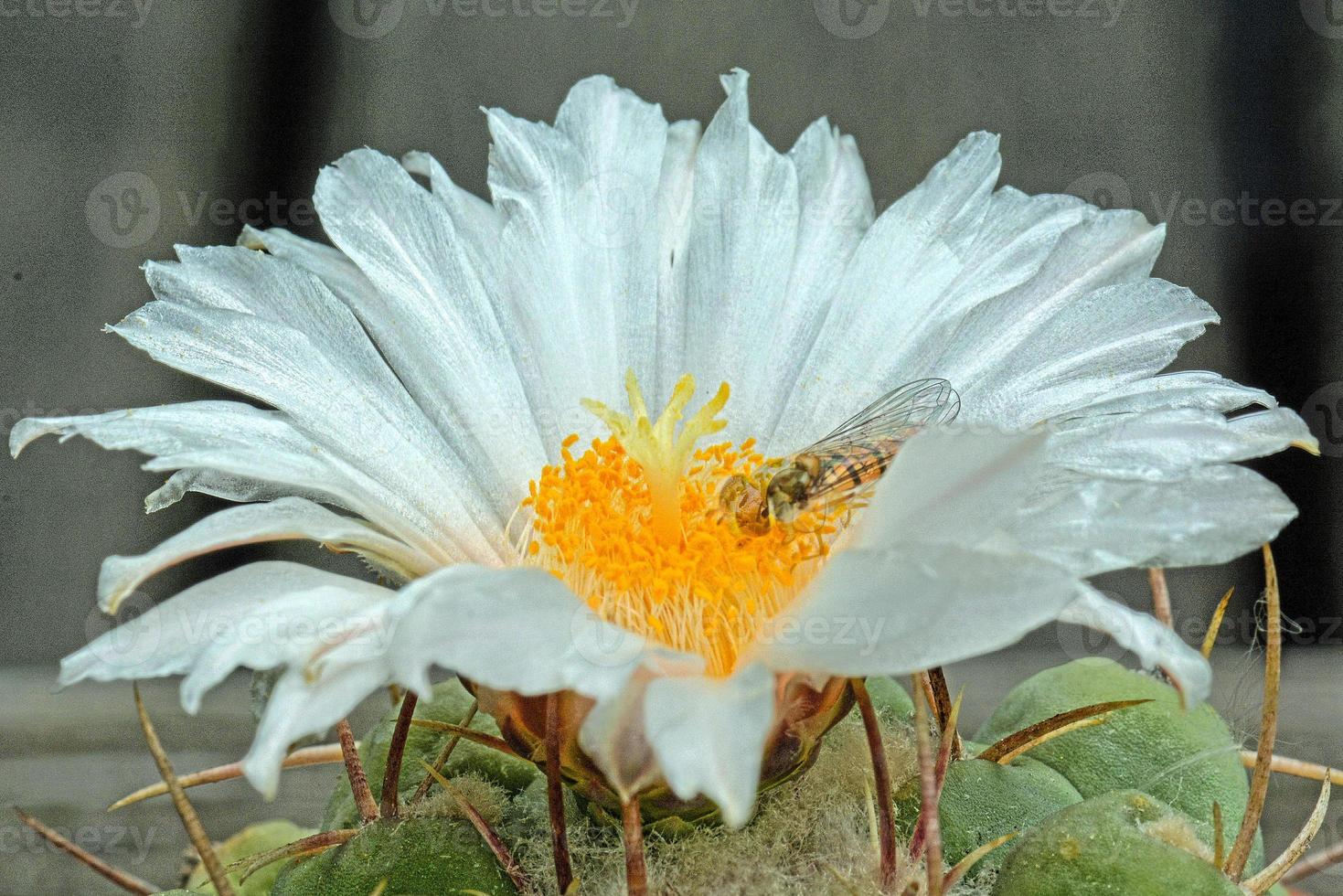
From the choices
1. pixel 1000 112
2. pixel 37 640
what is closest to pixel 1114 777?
pixel 1000 112

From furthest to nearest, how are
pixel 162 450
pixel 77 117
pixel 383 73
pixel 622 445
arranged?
pixel 383 73, pixel 77 117, pixel 622 445, pixel 162 450

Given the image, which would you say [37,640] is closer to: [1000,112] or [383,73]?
[383,73]

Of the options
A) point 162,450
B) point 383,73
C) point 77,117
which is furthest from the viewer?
point 383,73

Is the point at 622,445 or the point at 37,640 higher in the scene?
the point at 622,445

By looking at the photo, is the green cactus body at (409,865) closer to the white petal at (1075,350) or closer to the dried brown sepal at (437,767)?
the dried brown sepal at (437,767)
